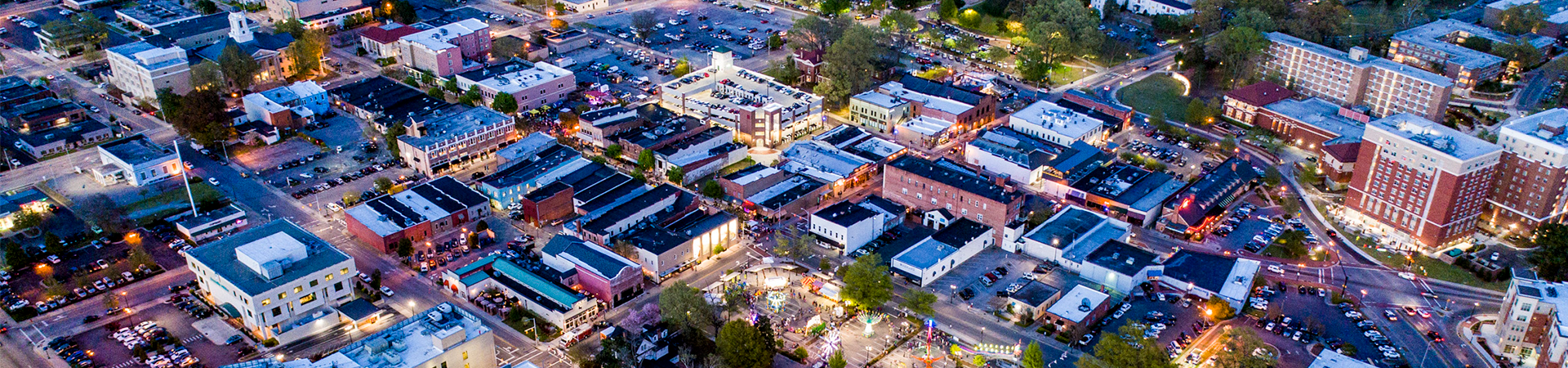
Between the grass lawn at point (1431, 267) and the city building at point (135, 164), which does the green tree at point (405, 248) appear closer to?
the city building at point (135, 164)

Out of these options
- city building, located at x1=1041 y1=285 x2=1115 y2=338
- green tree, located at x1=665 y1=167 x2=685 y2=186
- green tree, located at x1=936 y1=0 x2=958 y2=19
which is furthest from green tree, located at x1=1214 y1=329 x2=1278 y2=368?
green tree, located at x1=936 y1=0 x2=958 y2=19

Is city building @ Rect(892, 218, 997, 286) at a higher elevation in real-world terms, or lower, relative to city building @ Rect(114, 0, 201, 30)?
lower

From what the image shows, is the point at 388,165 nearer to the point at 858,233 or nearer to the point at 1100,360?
the point at 858,233

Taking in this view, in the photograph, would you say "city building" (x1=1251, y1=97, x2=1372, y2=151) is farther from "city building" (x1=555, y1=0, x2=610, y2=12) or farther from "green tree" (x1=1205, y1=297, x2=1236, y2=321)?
"city building" (x1=555, y1=0, x2=610, y2=12)

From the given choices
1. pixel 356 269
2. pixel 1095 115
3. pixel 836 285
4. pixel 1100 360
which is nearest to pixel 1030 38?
pixel 1095 115

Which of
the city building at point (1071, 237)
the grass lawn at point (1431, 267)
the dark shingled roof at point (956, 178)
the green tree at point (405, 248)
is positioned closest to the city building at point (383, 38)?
the green tree at point (405, 248)

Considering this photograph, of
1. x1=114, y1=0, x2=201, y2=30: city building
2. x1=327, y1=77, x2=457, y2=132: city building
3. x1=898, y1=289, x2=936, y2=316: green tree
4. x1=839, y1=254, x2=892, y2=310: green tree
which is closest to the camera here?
x1=898, y1=289, x2=936, y2=316: green tree

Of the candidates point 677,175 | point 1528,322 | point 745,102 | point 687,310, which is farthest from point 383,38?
point 1528,322

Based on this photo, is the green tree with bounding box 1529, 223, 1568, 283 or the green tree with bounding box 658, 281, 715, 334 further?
the green tree with bounding box 1529, 223, 1568, 283
